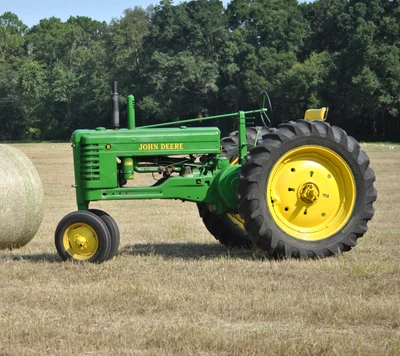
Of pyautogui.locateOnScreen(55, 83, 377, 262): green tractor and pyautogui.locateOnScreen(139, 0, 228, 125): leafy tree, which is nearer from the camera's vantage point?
pyautogui.locateOnScreen(55, 83, 377, 262): green tractor

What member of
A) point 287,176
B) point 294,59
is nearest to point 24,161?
point 287,176

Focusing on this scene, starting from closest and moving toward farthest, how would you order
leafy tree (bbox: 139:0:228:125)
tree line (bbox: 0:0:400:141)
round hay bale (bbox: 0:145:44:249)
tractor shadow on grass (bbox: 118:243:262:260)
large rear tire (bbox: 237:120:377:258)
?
large rear tire (bbox: 237:120:377:258), tractor shadow on grass (bbox: 118:243:262:260), round hay bale (bbox: 0:145:44:249), tree line (bbox: 0:0:400:141), leafy tree (bbox: 139:0:228:125)

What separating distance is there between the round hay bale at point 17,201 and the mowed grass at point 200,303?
74 centimetres

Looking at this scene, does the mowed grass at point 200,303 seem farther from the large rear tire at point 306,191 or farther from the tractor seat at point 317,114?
the tractor seat at point 317,114

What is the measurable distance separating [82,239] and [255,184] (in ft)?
6.12

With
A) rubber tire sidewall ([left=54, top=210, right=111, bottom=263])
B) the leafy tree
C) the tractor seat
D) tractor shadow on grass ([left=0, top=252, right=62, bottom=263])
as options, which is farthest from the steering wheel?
the leafy tree

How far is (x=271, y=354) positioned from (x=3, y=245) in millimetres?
6298

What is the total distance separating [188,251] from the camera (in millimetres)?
9211

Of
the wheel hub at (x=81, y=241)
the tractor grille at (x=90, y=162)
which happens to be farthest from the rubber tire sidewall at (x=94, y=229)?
the tractor grille at (x=90, y=162)

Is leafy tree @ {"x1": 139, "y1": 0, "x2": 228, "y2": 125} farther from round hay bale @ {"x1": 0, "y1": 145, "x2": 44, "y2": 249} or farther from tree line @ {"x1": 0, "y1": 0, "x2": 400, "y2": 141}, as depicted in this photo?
round hay bale @ {"x1": 0, "y1": 145, "x2": 44, "y2": 249}

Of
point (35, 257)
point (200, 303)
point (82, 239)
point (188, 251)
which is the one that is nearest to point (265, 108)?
point (188, 251)

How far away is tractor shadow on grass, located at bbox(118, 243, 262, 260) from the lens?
8711 millimetres

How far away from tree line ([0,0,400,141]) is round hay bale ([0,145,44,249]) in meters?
43.5

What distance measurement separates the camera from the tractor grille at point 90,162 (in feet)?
27.3
